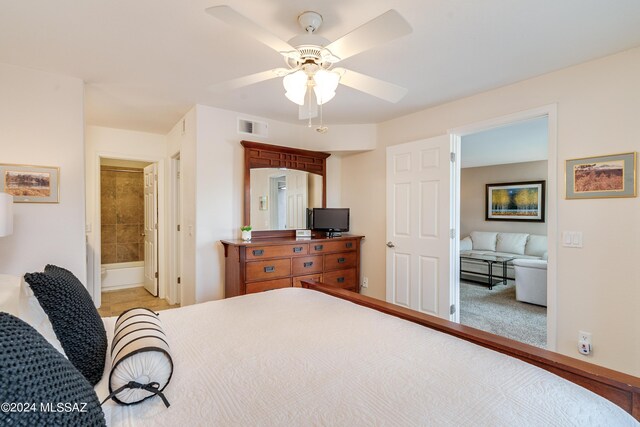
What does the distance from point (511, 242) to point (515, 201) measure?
92 centimetres

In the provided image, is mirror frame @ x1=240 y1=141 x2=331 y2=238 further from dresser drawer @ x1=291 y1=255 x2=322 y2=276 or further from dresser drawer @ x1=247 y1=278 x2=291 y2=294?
dresser drawer @ x1=247 y1=278 x2=291 y2=294

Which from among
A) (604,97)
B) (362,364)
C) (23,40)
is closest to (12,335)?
(362,364)

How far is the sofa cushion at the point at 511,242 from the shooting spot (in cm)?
561

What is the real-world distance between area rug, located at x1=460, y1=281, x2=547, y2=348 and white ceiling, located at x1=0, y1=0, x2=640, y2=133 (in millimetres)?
2417

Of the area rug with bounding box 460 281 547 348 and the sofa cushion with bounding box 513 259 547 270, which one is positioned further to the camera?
the sofa cushion with bounding box 513 259 547 270

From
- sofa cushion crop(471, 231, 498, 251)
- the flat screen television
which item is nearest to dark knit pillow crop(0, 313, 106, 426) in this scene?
the flat screen television

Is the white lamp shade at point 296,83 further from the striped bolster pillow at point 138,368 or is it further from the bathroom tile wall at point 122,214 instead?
the bathroom tile wall at point 122,214

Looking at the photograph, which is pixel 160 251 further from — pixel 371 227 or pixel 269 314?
pixel 269 314

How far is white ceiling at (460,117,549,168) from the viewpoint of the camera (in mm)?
4007

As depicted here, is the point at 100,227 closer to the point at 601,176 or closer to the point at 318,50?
the point at 318,50

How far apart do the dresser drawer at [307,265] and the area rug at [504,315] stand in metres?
1.74

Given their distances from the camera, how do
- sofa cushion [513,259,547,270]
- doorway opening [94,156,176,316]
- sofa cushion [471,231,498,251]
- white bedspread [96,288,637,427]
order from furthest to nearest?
sofa cushion [471,231,498,251] → doorway opening [94,156,176,316] → sofa cushion [513,259,547,270] → white bedspread [96,288,637,427]

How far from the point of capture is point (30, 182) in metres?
2.35


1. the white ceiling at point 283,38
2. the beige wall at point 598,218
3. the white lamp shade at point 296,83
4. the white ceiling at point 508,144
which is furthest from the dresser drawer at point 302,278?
the white ceiling at point 508,144
